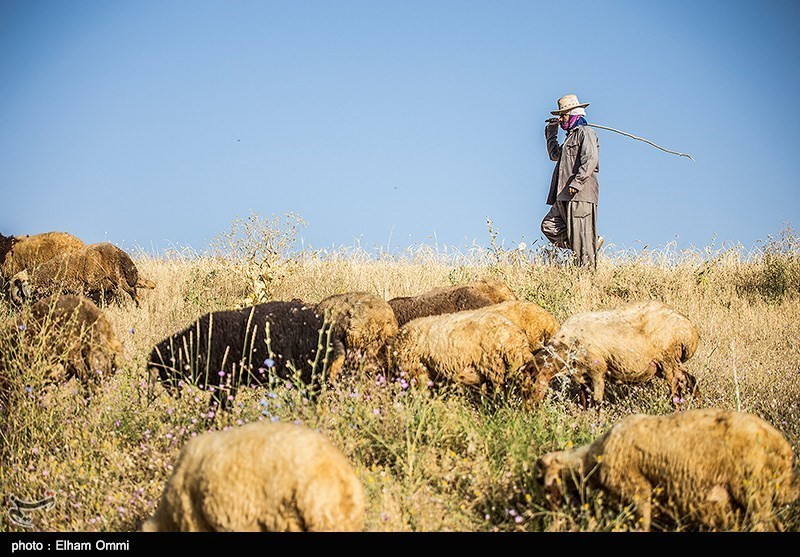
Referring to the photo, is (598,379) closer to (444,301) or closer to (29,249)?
(444,301)

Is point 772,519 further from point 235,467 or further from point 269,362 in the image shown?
point 269,362

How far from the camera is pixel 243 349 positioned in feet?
18.5

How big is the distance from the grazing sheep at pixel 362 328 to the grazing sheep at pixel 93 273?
223 inches

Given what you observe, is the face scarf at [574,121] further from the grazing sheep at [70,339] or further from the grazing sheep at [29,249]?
the grazing sheep at [70,339]

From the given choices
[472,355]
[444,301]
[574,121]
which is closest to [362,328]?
[472,355]

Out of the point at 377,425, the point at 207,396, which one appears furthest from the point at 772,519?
the point at 207,396

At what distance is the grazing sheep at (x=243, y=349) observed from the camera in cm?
566

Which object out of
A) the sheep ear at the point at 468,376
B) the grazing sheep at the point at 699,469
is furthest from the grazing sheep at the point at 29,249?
the grazing sheep at the point at 699,469

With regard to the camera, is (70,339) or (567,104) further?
(567,104)

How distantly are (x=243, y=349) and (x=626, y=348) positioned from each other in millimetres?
3108

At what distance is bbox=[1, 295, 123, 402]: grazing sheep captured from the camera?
5.61 meters

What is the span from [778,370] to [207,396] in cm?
577

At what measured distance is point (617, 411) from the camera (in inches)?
239

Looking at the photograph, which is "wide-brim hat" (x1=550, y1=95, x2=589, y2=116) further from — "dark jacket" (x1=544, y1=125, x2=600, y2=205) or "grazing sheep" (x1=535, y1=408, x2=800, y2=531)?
"grazing sheep" (x1=535, y1=408, x2=800, y2=531)
